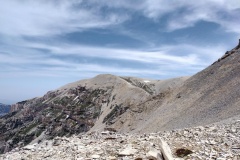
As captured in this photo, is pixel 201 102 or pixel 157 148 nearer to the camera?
pixel 157 148

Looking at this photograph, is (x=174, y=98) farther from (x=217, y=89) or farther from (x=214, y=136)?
(x=214, y=136)

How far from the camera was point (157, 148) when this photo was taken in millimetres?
19562

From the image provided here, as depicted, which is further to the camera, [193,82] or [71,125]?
[71,125]

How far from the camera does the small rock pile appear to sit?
17.7 m

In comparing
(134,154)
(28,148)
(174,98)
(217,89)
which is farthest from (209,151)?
(174,98)

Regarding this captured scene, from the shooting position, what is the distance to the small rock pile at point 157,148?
1769 centimetres

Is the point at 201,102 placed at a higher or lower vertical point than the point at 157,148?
higher

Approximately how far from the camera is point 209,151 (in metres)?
18.2

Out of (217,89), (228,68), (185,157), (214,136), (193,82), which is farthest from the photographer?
(193,82)

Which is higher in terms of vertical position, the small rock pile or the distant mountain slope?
the distant mountain slope

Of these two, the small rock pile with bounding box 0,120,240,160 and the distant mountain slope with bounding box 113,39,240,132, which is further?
the distant mountain slope with bounding box 113,39,240,132

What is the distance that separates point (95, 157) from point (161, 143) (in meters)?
4.44

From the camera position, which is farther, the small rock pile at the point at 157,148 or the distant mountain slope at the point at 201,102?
the distant mountain slope at the point at 201,102

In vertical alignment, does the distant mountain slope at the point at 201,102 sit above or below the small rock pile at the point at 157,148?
above
